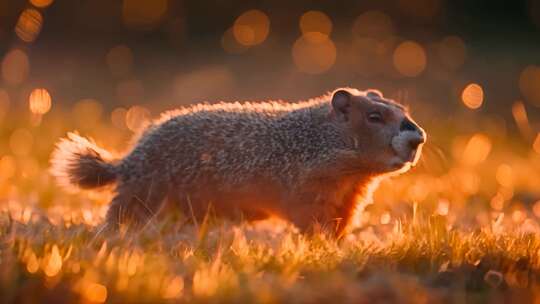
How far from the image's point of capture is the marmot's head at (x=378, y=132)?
24.6 ft

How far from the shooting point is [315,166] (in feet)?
25.2

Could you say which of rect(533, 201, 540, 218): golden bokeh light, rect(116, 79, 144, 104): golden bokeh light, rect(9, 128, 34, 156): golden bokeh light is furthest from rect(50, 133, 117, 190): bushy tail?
rect(116, 79, 144, 104): golden bokeh light

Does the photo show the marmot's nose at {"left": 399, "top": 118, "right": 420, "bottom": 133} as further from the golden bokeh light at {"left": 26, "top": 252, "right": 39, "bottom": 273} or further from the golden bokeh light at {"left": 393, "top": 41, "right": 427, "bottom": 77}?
the golden bokeh light at {"left": 393, "top": 41, "right": 427, "bottom": 77}

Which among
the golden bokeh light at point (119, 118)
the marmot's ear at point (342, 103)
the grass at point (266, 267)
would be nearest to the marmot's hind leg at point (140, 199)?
the grass at point (266, 267)

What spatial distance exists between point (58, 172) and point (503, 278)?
14.9ft

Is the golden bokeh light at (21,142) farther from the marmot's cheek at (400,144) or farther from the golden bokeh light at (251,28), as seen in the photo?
the golden bokeh light at (251,28)

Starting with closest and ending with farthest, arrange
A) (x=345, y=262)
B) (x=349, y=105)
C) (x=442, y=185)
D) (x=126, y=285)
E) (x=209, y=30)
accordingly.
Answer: (x=126, y=285) → (x=345, y=262) → (x=349, y=105) → (x=442, y=185) → (x=209, y=30)

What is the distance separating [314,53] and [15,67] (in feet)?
23.6

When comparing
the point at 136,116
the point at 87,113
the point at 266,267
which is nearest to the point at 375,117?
the point at 266,267

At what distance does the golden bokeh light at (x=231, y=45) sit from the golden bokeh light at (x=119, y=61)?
2416mm

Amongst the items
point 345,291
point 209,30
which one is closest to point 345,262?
point 345,291

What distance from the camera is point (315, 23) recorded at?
21.5 meters

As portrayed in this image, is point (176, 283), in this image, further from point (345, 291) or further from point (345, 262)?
point (345, 262)

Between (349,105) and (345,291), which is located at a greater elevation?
(349,105)
